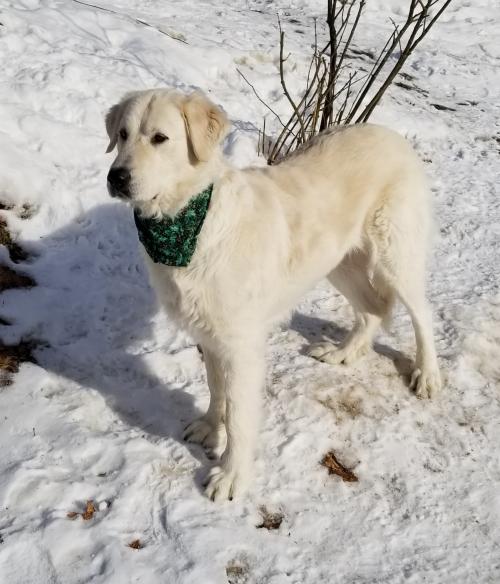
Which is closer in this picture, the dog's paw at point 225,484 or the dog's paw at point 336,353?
the dog's paw at point 225,484

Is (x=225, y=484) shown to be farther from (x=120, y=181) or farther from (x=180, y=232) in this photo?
(x=120, y=181)

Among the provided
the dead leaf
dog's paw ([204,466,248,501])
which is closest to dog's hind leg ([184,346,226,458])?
dog's paw ([204,466,248,501])

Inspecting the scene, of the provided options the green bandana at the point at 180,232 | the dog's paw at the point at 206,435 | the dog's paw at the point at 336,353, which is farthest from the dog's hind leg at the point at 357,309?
the green bandana at the point at 180,232

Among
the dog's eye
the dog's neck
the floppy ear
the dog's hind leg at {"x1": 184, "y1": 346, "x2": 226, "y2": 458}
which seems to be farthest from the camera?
the dog's hind leg at {"x1": 184, "y1": 346, "x2": 226, "y2": 458}

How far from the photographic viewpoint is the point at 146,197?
2783 millimetres

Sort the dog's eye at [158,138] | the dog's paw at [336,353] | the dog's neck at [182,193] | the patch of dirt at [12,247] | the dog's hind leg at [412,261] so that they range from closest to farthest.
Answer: the dog's eye at [158,138]
the dog's neck at [182,193]
the dog's hind leg at [412,261]
the dog's paw at [336,353]
the patch of dirt at [12,247]

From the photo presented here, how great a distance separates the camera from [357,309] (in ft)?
14.3

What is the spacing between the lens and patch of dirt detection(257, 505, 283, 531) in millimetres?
2998

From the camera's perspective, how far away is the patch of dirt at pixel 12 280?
4.35m

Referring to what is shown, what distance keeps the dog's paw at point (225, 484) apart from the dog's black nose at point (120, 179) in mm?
1523

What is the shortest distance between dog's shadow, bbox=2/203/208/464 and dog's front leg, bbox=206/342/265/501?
0.29 metres

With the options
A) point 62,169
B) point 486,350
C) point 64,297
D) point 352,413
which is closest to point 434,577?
point 352,413

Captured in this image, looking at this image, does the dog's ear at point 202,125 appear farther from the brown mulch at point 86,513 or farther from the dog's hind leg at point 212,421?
the brown mulch at point 86,513

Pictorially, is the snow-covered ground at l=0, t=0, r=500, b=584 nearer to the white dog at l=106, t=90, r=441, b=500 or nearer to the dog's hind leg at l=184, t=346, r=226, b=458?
the dog's hind leg at l=184, t=346, r=226, b=458
